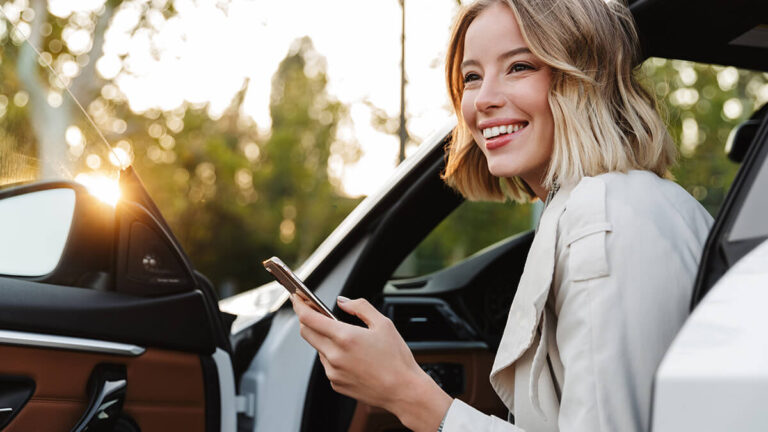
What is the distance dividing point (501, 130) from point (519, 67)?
0.45 feet

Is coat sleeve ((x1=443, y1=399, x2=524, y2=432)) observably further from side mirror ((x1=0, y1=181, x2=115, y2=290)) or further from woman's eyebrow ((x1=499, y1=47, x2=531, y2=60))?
side mirror ((x1=0, y1=181, x2=115, y2=290))

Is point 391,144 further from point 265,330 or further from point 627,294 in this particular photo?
point 627,294

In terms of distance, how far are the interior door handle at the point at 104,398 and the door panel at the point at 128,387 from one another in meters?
0.02

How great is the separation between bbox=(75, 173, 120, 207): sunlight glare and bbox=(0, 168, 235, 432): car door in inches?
0.6

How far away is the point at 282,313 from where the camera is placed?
2.28 meters

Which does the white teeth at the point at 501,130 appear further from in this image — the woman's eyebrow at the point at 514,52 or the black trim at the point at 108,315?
the black trim at the point at 108,315

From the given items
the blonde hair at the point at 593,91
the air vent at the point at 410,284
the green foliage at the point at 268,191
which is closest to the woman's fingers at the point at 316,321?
the blonde hair at the point at 593,91

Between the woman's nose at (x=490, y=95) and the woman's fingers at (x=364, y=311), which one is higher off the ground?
the woman's nose at (x=490, y=95)

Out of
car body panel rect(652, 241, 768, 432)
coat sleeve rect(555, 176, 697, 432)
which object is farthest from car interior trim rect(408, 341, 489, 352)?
car body panel rect(652, 241, 768, 432)

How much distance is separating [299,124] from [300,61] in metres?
6.74

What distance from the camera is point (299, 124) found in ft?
115

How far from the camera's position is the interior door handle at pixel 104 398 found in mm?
1631

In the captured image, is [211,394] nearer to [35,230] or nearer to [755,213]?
[35,230]

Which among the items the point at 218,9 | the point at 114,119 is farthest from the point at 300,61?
the point at 218,9
